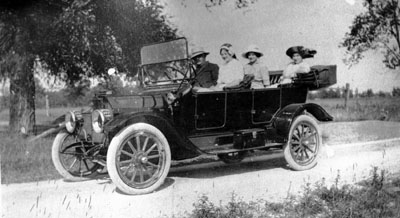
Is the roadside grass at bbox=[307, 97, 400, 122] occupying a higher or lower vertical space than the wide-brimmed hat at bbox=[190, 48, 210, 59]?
lower

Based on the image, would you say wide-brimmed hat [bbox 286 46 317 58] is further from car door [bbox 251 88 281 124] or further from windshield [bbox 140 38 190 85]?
windshield [bbox 140 38 190 85]

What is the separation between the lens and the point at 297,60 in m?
5.89

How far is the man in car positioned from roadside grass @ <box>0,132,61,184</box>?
202cm

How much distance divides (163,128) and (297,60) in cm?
245

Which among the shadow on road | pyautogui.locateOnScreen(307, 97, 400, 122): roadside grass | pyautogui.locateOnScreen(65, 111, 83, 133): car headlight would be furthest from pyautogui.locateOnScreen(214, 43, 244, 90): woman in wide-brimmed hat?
pyautogui.locateOnScreen(307, 97, 400, 122): roadside grass

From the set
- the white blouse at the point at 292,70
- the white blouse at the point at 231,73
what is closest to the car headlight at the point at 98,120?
the white blouse at the point at 231,73

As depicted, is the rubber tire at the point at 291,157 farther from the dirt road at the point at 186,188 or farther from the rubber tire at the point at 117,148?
the rubber tire at the point at 117,148

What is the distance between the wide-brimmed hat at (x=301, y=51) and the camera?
5754 millimetres

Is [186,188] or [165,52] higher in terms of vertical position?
[165,52]

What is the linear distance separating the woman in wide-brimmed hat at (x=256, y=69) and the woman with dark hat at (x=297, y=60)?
31 cm

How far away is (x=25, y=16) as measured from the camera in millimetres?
5320

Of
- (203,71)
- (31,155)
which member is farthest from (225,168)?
(31,155)

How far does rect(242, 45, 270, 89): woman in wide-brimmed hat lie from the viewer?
547cm

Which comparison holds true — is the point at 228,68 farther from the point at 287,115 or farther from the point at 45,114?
the point at 45,114
